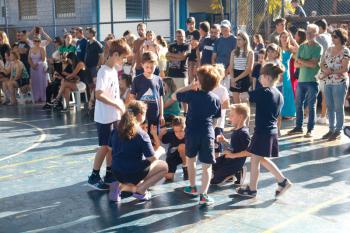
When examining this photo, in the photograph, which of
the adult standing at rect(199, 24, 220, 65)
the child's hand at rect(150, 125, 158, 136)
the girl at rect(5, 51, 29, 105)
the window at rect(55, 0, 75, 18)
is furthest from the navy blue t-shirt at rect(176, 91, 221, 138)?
the window at rect(55, 0, 75, 18)

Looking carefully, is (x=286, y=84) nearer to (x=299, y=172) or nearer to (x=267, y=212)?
(x=299, y=172)

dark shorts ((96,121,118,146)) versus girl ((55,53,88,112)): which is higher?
girl ((55,53,88,112))

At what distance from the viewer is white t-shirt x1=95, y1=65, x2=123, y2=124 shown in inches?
234

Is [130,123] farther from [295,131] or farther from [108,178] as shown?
[295,131]

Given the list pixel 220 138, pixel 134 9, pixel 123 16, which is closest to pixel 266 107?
pixel 220 138

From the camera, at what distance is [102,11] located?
797 inches

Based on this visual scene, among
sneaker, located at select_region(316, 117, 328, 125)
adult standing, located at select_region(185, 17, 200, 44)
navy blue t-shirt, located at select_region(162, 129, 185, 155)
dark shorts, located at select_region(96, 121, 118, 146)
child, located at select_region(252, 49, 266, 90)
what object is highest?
adult standing, located at select_region(185, 17, 200, 44)

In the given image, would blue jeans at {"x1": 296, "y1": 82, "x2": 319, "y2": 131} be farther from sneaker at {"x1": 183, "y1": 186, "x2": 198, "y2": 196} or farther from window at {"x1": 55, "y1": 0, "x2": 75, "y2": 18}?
window at {"x1": 55, "y1": 0, "x2": 75, "y2": 18}

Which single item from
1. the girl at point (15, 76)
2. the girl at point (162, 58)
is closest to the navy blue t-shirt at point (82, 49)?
the girl at point (15, 76)

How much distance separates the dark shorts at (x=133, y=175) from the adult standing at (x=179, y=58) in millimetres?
5754

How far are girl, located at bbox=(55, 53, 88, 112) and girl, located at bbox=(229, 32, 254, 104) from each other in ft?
14.8

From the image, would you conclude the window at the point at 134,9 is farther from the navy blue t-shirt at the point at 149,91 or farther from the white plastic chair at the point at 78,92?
the navy blue t-shirt at the point at 149,91

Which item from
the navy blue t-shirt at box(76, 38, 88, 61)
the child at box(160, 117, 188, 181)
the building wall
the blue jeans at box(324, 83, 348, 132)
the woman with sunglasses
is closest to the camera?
the child at box(160, 117, 188, 181)

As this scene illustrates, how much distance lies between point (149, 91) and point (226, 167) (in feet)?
5.05
